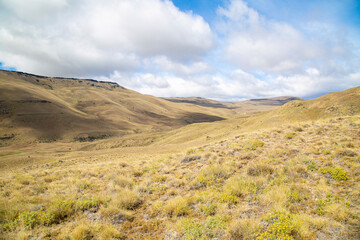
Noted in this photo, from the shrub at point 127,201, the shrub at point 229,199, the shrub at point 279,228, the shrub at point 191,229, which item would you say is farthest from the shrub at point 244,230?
the shrub at point 127,201

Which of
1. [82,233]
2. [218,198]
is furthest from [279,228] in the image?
[82,233]

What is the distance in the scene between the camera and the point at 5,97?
66812 millimetres

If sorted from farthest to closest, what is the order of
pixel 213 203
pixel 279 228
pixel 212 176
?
pixel 212 176 < pixel 213 203 < pixel 279 228

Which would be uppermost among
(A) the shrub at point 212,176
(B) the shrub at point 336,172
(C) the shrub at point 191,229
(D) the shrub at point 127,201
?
(B) the shrub at point 336,172

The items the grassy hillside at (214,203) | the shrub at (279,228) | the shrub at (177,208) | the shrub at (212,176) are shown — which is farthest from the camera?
the shrub at (212,176)

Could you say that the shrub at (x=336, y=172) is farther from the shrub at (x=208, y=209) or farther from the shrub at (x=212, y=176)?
the shrub at (x=208, y=209)

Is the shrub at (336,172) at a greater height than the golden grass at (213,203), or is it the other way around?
the shrub at (336,172)

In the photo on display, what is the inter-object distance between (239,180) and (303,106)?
3157cm

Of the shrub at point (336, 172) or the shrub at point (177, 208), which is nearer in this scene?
the shrub at point (177, 208)

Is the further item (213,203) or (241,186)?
(241,186)

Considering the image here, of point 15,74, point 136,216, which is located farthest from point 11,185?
point 15,74

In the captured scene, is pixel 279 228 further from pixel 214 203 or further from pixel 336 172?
pixel 336 172

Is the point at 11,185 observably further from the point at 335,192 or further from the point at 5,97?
the point at 5,97

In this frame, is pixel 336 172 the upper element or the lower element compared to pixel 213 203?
upper
